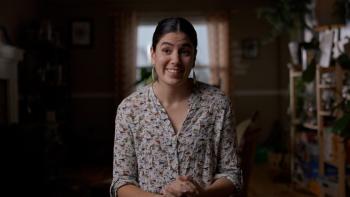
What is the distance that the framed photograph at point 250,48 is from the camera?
6281 millimetres

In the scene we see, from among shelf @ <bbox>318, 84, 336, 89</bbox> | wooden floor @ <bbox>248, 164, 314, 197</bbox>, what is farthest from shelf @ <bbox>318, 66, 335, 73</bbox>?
wooden floor @ <bbox>248, 164, 314, 197</bbox>

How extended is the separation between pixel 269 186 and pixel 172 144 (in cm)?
331

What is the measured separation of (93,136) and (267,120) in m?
2.67

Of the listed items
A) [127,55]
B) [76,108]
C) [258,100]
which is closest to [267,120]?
[258,100]

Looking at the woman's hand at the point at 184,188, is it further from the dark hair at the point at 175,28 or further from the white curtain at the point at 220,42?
the white curtain at the point at 220,42

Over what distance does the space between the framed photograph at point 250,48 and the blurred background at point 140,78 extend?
0.6 inches

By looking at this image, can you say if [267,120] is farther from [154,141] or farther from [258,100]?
[154,141]

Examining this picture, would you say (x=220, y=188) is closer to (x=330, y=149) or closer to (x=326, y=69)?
(x=330, y=149)

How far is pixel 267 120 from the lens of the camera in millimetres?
6352

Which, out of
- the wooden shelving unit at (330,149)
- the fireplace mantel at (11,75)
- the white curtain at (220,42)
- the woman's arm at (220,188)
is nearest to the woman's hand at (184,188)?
the woman's arm at (220,188)

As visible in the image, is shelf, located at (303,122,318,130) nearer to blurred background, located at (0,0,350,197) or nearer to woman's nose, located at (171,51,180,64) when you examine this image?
blurred background, located at (0,0,350,197)

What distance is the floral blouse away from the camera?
1206mm

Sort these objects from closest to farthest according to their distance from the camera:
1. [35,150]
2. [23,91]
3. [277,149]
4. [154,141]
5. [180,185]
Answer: [180,185]
[154,141]
[35,150]
[23,91]
[277,149]

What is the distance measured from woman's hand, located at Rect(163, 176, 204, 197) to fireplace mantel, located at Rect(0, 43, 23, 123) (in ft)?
10.9
